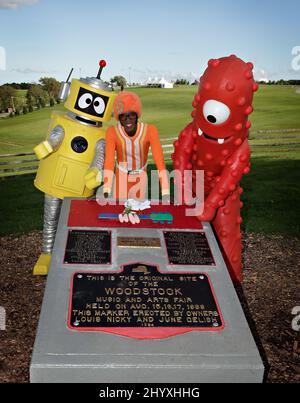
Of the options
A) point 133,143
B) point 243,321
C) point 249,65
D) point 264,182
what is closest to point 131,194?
point 133,143

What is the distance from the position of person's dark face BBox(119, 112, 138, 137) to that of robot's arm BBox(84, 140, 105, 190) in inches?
14.2

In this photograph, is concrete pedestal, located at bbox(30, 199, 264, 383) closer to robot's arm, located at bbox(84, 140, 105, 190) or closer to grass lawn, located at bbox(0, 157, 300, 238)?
robot's arm, located at bbox(84, 140, 105, 190)

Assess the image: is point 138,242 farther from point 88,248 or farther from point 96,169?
point 96,169

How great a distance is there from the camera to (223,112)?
367 cm

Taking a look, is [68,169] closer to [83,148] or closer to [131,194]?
[83,148]

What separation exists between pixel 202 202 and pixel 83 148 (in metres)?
1.23

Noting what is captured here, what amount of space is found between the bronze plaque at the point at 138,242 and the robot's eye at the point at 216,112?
104 centimetres

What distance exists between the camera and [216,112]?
12.1 feet

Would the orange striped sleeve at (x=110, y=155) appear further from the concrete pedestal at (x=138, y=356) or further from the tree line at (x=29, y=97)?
the tree line at (x=29, y=97)

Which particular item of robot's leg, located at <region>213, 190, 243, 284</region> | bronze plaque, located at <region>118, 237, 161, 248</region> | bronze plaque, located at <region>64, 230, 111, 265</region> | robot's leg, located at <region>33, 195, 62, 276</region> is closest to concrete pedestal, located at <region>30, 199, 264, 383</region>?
bronze plaque, located at <region>64, 230, 111, 265</region>

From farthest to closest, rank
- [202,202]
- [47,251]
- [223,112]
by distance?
[47,251] < [202,202] < [223,112]

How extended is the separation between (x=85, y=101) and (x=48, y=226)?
1.32 metres

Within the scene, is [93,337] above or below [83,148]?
below

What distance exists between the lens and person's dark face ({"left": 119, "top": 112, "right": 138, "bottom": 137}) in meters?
3.95
